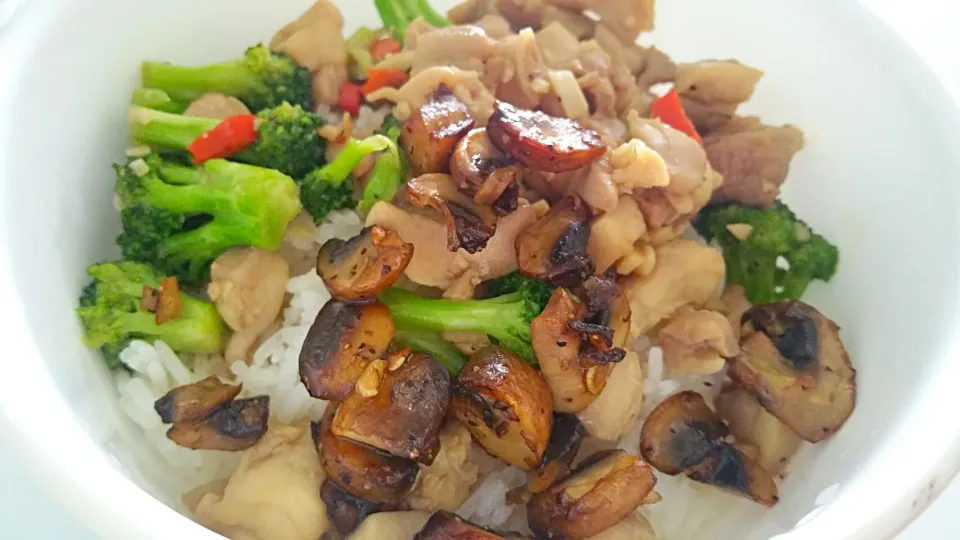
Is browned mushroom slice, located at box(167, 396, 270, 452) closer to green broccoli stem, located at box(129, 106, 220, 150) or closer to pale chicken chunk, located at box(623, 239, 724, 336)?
green broccoli stem, located at box(129, 106, 220, 150)

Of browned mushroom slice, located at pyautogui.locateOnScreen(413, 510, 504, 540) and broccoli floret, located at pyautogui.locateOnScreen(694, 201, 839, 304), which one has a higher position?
broccoli floret, located at pyautogui.locateOnScreen(694, 201, 839, 304)

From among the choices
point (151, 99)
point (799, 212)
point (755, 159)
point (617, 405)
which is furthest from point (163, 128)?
point (799, 212)

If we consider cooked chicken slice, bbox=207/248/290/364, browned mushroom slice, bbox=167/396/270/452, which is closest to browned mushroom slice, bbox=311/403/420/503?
browned mushroom slice, bbox=167/396/270/452

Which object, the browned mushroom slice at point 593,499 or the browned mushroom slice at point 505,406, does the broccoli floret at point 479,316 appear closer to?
the browned mushroom slice at point 505,406

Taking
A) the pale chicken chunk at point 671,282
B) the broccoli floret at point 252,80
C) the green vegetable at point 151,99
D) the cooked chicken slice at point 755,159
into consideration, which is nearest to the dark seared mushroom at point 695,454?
the pale chicken chunk at point 671,282

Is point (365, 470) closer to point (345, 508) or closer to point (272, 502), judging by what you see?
point (345, 508)

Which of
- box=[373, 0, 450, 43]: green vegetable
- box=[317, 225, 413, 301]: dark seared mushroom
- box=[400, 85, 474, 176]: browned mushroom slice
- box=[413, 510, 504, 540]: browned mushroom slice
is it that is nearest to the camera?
box=[413, 510, 504, 540]: browned mushroom slice

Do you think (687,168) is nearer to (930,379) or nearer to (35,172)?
(930,379)
